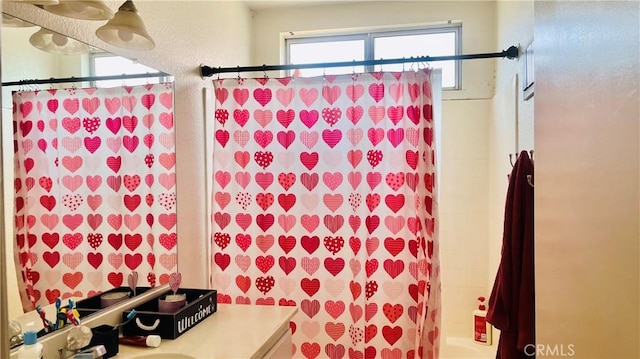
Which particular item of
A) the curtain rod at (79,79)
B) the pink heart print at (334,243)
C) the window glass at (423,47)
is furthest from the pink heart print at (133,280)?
the window glass at (423,47)

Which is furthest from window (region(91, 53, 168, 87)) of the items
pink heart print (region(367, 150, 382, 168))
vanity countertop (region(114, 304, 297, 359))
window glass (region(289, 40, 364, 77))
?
window glass (region(289, 40, 364, 77))

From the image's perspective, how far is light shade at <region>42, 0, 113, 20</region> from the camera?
133 cm

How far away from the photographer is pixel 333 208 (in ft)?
7.19

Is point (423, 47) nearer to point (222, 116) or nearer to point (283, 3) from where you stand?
point (283, 3)

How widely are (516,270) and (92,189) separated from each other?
1.58m

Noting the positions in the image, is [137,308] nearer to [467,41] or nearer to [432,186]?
[432,186]

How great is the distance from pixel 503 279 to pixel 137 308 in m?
1.42

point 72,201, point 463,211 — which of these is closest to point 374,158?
point 463,211

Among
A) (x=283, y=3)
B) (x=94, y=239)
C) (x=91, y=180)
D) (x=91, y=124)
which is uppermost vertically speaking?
(x=283, y=3)

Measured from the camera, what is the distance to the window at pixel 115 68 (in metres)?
1.58

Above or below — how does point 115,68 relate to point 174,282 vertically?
above

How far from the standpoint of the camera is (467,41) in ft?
9.73

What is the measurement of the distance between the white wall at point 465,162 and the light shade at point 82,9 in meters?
2.13

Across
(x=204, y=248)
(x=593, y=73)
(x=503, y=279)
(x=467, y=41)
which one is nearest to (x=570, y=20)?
(x=593, y=73)
